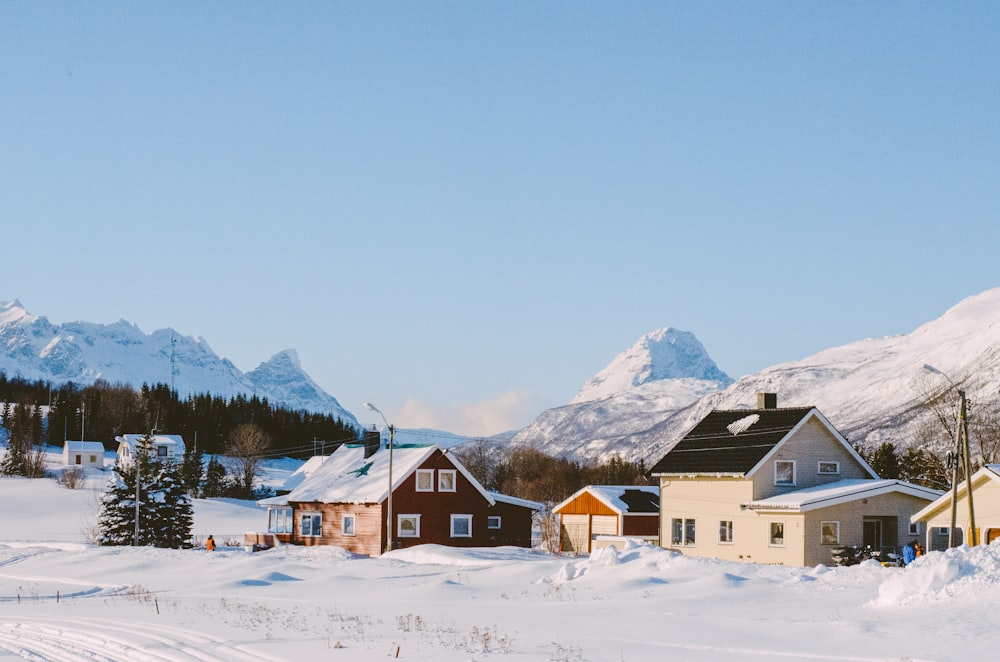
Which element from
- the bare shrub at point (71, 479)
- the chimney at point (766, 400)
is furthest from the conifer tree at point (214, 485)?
the chimney at point (766, 400)

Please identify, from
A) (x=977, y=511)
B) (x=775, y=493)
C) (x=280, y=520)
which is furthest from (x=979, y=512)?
(x=280, y=520)

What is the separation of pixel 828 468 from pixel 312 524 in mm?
27702

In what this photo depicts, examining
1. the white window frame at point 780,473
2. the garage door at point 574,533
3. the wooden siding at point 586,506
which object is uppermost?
the white window frame at point 780,473

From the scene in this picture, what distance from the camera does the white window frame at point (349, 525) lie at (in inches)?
2425

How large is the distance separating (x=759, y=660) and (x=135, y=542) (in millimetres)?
47228

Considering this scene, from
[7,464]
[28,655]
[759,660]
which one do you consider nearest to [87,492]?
[7,464]

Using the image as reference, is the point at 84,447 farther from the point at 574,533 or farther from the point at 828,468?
the point at 828,468

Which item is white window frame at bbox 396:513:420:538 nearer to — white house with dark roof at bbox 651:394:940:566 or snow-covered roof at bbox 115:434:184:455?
white house with dark roof at bbox 651:394:940:566

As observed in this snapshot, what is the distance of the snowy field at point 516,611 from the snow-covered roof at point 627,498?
22885mm

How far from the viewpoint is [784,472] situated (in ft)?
175

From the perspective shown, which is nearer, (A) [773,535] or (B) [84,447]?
(A) [773,535]

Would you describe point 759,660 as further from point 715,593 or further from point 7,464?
point 7,464

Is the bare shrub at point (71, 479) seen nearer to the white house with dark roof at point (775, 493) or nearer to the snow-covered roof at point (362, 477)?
the snow-covered roof at point (362, 477)

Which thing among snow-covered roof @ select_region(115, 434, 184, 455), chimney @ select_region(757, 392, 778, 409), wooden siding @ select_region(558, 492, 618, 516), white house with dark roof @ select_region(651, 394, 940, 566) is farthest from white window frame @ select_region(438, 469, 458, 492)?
snow-covered roof @ select_region(115, 434, 184, 455)
